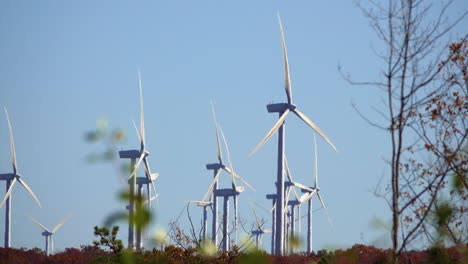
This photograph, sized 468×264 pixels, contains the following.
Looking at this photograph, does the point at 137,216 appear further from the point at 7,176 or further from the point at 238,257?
the point at 7,176

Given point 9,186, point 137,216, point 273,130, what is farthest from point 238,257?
point 9,186

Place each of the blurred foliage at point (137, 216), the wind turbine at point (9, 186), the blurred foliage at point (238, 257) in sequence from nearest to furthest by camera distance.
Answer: the blurred foliage at point (137, 216) → the blurred foliage at point (238, 257) → the wind turbine at point (9, 186)

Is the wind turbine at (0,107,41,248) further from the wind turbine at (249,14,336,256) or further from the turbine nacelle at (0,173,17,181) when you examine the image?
the wind turbine at (249,14,336,256)

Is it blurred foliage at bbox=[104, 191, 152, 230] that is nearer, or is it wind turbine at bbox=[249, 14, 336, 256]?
blurred foliage at bbox=[104, 191, 152, 230]

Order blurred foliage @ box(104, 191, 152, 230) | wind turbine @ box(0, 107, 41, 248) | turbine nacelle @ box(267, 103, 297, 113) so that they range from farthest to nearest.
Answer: wind turbine @ box(0, 107, 41, 248) < turbine nacelle @ box(267, 103, 297, 113) < blurred foliage @ box(104, 191, 152, 230)

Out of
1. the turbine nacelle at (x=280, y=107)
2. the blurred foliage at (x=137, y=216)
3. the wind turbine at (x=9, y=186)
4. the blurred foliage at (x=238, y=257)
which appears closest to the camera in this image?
the blurred foliage at (x=137, y=216)

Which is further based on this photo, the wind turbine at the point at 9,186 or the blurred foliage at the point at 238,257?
the wind turbine at the point at 9,186

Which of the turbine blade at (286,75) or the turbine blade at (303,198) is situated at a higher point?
the turbine blade at (286,75)

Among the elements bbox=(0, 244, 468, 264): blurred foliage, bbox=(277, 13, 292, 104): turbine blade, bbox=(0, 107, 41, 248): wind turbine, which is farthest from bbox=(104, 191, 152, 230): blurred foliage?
bbox=(0, 107, 41, 248): wind turbine

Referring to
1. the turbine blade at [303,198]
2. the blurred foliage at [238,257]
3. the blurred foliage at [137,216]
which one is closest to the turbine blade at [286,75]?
the blurred foliage at [238,257]

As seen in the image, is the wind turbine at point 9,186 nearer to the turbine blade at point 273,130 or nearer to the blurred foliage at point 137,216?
the turbine blade at point 273,130

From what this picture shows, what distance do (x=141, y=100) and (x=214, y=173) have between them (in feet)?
123

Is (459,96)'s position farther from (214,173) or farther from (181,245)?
(214,173)

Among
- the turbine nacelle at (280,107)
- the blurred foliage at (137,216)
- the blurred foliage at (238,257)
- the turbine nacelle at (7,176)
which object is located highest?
the turbine nacelle at (280,107)
